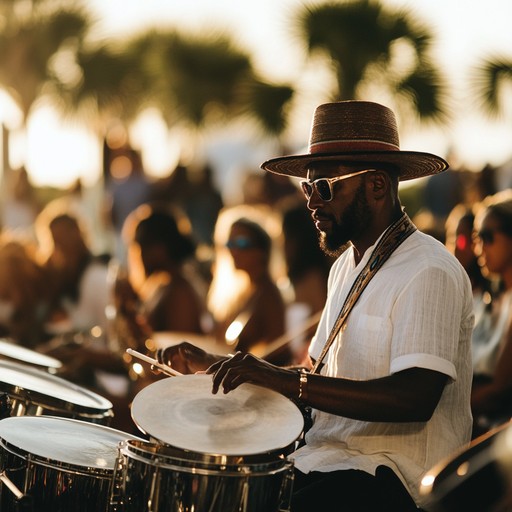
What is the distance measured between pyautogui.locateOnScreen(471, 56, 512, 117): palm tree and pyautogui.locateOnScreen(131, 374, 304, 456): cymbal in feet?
36.7

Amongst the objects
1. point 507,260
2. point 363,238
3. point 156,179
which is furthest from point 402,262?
point 156,179

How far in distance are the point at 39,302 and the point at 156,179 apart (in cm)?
548

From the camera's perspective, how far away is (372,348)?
3660mm

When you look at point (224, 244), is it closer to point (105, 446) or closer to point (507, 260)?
point (507, 260)

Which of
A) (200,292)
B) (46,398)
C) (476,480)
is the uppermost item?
(200,292)

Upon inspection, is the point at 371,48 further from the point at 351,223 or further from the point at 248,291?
the point at 351,223

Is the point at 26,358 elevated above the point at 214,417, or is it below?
above

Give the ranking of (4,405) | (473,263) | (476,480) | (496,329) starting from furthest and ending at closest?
1. (473,263)
2. (496,329)
3. (4,405)
4. (476,480)

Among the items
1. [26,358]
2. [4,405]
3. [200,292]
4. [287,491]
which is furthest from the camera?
[200,292]

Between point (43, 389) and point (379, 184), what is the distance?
1.57 m

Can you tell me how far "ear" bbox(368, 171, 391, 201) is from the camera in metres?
3.83

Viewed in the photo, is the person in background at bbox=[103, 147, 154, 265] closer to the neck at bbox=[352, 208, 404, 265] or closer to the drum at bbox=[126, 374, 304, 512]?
the neck at bbox=[352, 208, 404, 265]

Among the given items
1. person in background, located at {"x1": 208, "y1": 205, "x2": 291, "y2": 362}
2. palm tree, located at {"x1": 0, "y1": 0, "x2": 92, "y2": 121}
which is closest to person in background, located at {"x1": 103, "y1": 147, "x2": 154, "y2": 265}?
person in background, located at {"x1": 208, "y1": 205, "x2": 291, "y2": 362}

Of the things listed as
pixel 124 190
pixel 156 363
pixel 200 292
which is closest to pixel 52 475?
pixel 156 363
